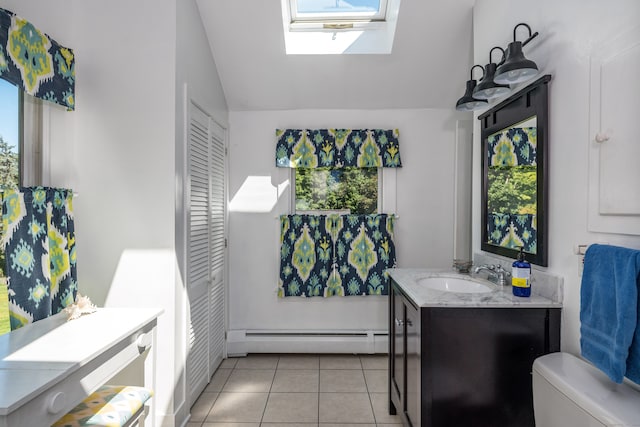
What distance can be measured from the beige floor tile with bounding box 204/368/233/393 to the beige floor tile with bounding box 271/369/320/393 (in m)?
0.38

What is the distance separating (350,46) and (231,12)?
34.6 inches

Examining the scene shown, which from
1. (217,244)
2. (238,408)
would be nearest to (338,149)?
(217,244)

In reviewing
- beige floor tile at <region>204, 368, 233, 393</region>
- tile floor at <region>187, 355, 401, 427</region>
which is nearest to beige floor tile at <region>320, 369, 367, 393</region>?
tile floor at <region>187, 355, 401, 427</region>

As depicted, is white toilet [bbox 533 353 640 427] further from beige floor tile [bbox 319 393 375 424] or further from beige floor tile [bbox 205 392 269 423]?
beige floor tile [bbox 205 392 269 423]

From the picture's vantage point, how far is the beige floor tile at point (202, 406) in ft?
7.32

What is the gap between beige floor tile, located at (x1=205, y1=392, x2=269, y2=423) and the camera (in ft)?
7.27

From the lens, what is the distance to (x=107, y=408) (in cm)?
135

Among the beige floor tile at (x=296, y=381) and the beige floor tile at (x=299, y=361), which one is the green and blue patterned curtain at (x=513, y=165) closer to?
the beige floor tile at (x=296, y=381)

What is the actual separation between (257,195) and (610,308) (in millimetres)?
2607

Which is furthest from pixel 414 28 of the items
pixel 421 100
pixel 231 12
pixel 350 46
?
pixel 231 12

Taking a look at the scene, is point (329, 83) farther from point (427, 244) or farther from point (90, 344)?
point (90, 344)

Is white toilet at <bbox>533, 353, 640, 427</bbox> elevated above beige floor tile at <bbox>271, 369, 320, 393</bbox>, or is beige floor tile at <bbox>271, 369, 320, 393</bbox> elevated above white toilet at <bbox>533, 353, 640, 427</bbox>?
white toilet at <bbox>533, 353, 640, 427</bbox>

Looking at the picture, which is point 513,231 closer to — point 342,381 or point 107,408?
point 342,381

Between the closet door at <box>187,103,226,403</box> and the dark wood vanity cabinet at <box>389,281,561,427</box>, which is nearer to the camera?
the dark wood vanity cabinet at <box>389,281,561,427</box>
